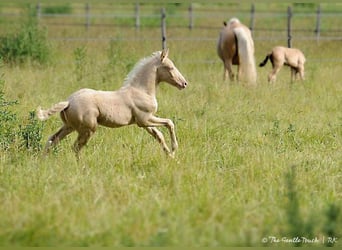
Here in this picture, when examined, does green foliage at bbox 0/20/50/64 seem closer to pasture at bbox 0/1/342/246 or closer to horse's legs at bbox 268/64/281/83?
pasture at bbox 0/1/342/246

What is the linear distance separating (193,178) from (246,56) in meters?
7.28

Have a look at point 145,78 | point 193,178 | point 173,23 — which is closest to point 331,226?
point 193,178

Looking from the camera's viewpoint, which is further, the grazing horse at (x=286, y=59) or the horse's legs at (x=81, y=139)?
the grazing horse at (x=286, y=59)

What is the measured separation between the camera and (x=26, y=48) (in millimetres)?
15211

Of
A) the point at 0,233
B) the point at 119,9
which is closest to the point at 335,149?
the point at 0,233

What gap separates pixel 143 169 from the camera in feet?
20.9

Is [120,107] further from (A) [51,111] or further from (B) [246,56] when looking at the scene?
(B) [246,56]

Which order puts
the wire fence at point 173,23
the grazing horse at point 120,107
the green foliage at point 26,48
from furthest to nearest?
the wire fence at point 173,23 < the green foliage at point 26,48 < the grazing horse at point 120,107

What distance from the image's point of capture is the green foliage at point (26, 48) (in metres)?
15.1

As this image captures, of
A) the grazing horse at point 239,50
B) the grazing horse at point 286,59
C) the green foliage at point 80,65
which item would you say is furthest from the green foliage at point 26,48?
the grazing horse at point 286,59

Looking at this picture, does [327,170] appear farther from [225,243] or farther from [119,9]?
[119,9]

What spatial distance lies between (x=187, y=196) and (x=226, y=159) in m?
1.66

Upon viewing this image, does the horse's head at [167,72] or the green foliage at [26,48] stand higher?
the horse's head at [167,72]

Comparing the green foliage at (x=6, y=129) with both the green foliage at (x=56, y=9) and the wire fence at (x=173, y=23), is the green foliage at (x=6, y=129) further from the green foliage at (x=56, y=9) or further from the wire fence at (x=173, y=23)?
the green foliage at (x=56, y=9)
